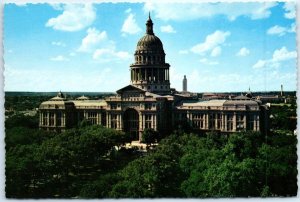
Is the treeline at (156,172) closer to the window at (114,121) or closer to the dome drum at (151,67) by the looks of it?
the window at (114,121)

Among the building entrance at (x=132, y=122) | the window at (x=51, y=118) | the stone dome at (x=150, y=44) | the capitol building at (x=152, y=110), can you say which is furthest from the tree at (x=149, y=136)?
the stone dome at (x=150, y=44)

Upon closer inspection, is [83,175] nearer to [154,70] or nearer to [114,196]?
[114,196]

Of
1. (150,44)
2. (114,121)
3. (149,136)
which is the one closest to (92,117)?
(114,121)

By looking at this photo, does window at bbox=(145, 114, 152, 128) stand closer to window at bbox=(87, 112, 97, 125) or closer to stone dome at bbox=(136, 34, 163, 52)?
window at bbox=(87, 112, 97, 125)

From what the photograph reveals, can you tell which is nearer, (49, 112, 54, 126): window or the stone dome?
(49, 112, 54, 126): window

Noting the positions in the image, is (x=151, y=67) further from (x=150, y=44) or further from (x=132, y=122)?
(x=132, y=122)

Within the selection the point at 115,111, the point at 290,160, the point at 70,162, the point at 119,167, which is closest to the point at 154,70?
the point at 115,111

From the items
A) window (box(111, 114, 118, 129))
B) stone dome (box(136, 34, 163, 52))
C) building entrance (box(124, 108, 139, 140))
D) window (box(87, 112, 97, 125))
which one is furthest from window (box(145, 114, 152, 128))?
stone dome (box(136, 34, 163, 52))
